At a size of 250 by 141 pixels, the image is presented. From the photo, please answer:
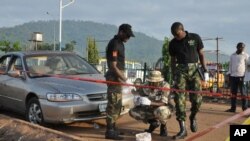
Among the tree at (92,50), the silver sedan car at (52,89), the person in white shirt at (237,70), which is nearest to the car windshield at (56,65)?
the silver sedan car at (52,89)

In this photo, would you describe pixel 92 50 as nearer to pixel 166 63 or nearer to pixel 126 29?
pixel 166 63

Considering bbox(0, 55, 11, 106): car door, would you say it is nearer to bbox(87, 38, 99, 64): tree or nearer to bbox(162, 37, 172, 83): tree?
bbox(162, 37, 172, 83): tree

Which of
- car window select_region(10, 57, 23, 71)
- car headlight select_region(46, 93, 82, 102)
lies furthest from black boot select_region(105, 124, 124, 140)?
car window select_region(10, 57, 23, 71)

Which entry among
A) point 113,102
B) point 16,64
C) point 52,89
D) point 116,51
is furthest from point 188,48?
point 16,64

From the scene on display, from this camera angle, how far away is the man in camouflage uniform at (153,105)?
6798 mm

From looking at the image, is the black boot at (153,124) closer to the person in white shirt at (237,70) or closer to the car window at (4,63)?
the person in white shirt at (237,70)

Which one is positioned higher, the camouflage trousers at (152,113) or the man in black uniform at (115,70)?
the man in black uniform at (115,70)

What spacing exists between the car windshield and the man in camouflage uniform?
85.8 inches

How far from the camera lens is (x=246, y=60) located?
33.9ft

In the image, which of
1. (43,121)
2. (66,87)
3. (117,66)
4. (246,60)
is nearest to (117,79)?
(117,66)

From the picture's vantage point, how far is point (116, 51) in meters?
6.76

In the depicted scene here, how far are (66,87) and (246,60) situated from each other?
4.68 metres

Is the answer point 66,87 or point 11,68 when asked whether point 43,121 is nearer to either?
point 66,87

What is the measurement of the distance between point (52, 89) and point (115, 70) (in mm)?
1463
